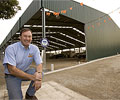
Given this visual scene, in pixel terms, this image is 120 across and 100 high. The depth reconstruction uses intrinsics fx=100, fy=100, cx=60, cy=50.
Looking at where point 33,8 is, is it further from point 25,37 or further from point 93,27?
point 25,37

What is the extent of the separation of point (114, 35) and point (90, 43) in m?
5.72

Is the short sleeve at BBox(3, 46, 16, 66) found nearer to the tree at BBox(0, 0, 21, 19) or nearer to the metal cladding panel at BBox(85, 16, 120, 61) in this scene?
the tree at BBox(0, 0, 21, 19)

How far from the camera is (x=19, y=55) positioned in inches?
66.4

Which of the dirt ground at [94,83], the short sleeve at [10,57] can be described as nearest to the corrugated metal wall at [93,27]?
the dirt ground at [94,83]

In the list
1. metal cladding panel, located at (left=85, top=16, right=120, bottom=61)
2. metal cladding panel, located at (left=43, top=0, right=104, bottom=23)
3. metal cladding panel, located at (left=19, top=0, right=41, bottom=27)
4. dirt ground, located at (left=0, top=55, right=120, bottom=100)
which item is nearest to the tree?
metal cladding panel, located at (left=19, top=0, right=41, bottom=27)

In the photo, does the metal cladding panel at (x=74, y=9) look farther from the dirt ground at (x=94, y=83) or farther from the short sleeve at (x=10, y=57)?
the short sleeve at (x=10, y=57)

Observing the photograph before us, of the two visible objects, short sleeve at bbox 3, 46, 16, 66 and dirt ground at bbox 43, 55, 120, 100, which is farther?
dirt ground at bbox 43, 55, 120, 100

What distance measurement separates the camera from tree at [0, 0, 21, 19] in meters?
7.19

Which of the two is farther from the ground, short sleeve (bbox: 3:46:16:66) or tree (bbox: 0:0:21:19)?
tree (bbox: 0:0:21:19)

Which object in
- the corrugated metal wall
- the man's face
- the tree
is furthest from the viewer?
the corrugated metal wall

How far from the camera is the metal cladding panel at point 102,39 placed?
9656mm

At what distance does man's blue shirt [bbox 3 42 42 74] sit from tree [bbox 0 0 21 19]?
7044mm

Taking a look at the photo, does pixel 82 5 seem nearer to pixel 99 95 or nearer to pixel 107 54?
pixel 107 54

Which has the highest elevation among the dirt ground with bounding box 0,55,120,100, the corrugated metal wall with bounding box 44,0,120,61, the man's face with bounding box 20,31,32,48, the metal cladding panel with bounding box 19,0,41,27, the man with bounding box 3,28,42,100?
the metal cladding panel with bounding box 19,0,41,27
